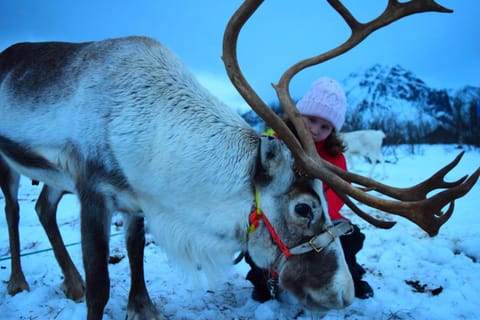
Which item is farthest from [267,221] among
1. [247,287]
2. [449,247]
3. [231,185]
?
[449,247]

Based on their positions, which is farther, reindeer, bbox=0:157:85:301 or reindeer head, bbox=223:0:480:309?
reindeer, bbox=0:157:85:301

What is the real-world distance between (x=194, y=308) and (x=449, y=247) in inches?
115

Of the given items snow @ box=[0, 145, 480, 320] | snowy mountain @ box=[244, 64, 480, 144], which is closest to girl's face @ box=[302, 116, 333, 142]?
snow @ box=[0, 145, 480, 320]

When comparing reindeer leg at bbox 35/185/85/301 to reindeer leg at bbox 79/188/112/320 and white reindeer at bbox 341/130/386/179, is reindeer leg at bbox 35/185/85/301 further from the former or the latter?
white reindeer at bbox 341/130/386/179

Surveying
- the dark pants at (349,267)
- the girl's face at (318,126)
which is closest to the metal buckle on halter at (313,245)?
the dark pants at (349,267)

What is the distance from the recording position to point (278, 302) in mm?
2664

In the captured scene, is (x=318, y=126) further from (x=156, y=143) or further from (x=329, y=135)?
(x=156, y=143)

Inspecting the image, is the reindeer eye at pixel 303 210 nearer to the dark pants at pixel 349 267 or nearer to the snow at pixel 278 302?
the snow at pixel 278 302

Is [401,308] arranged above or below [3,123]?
below

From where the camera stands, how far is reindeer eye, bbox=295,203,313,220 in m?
1.82

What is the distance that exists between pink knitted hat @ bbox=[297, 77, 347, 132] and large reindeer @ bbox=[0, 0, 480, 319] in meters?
0.35

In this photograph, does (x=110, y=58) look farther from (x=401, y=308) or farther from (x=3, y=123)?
(x=401, y=308)

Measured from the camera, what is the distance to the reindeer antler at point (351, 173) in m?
1.73

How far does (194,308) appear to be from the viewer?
2.62 metres
